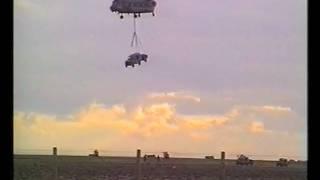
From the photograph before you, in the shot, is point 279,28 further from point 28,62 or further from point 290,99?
point 28,62

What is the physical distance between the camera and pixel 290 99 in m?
1.16

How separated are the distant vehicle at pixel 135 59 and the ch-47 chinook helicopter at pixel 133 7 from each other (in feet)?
0.35

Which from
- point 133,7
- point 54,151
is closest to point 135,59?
point 133,7

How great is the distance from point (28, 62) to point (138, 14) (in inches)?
14.1

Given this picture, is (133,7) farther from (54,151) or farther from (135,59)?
(54,151)

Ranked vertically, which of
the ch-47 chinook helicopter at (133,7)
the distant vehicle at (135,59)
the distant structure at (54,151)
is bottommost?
the distant structure at (54,151)

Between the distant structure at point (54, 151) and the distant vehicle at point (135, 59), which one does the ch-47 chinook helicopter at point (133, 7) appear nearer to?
the distant vehicle at point (135, 59)

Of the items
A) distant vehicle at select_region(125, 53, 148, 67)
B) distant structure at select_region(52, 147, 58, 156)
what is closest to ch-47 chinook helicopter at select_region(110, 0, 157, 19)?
distant vehicle at select_region(125, 53, 148, 67)

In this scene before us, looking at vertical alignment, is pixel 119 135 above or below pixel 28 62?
below

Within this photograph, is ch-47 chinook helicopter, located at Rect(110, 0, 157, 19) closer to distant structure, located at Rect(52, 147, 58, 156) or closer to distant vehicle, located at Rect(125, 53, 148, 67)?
distant vehicle, located at Rect(125, 53, 148, 67)

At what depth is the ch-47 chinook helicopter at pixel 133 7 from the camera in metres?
1.25

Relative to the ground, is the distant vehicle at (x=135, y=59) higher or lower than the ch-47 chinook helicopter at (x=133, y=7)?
lower

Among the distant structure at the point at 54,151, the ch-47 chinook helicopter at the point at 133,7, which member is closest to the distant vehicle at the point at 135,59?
the ch-47 chinook helicopter at the point at 133,7

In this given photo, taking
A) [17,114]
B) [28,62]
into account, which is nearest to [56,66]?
[28,62]
